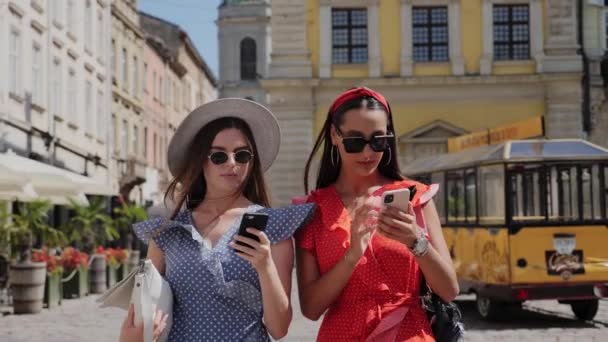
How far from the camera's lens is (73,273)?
20.6 m

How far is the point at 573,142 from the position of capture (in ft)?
51.1

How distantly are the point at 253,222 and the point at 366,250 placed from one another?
1.62 ft

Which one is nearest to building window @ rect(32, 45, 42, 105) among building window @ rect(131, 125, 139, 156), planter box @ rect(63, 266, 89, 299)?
planter box @ rect(63, 266, 89, 299)

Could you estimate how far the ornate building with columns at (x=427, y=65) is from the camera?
4069 cm

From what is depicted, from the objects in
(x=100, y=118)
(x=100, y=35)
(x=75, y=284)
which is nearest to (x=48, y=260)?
(x=75, y=284)

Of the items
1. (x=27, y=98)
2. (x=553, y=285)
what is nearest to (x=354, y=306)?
(x=553, y=285)

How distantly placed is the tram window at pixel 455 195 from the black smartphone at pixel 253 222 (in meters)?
13.9

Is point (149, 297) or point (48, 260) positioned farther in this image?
point (48, 260)

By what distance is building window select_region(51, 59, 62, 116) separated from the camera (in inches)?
1289

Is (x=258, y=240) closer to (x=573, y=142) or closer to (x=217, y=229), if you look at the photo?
(x=217, y=229)

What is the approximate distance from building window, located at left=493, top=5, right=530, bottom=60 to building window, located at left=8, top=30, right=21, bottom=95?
19701mm

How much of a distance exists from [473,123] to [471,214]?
24.6m

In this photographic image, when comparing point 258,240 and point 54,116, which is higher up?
point 54,116

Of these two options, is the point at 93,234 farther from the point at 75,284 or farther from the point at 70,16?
the point at 70,16
